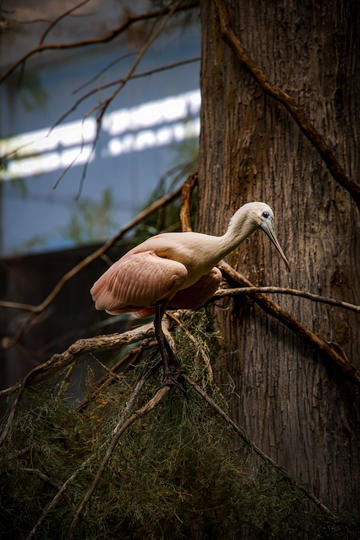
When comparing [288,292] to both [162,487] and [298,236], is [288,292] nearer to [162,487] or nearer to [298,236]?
[298,236]

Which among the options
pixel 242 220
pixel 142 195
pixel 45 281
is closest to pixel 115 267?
pixel 242 220

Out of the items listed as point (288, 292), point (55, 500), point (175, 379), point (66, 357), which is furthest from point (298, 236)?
point (55, 500)

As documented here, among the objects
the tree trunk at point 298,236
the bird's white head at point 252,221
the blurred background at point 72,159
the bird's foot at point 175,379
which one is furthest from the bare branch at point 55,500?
the blurred background at point 72,159

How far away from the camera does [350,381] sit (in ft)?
3.75

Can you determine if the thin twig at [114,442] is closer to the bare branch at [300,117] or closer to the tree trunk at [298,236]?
the tree trunk at [298,236]

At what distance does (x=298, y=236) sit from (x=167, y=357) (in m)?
0.40

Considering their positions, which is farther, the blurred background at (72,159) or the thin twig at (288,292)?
the blurred background at (72,159)

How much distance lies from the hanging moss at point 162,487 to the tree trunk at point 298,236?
0.14 m

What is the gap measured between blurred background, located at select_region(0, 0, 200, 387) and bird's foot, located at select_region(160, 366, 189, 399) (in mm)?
1733

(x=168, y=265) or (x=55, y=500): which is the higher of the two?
(x=168, y=265)

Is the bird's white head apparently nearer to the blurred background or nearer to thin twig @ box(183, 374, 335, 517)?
thin twig @ box(183, 374, 335, 517)

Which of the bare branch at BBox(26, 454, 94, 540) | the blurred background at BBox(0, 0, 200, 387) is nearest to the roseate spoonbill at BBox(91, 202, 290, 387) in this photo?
the bare branch at BBox(26, 454, 94, 540)

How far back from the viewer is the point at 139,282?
94 centimetres

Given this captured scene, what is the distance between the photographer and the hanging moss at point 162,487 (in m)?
0.95
